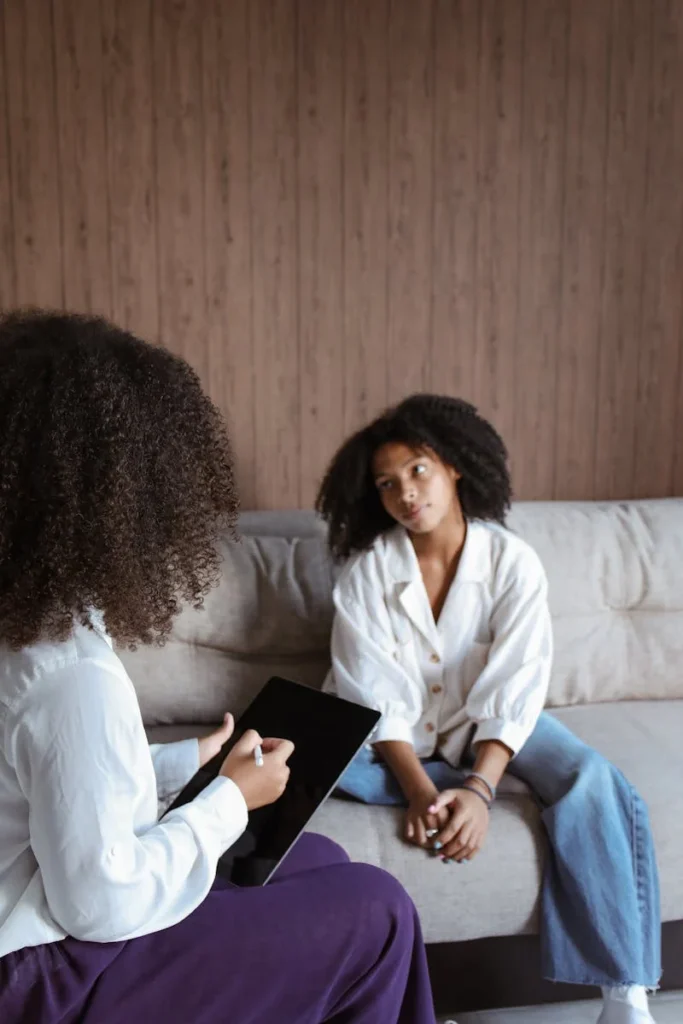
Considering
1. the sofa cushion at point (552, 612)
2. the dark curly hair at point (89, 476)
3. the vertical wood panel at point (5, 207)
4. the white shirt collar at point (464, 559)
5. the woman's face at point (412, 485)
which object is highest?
the vertical wood panel at point (5, 207)

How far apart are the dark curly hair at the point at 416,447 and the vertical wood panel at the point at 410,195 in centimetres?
61

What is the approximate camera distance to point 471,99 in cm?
213

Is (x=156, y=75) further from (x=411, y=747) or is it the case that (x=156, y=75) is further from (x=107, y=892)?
(x=107, y=892)

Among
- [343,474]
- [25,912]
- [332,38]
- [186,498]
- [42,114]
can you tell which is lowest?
[25,912]

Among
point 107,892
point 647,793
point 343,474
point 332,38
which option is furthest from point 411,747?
point 332,38

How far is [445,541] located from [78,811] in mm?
963

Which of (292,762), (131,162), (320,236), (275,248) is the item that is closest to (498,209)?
(320,236)

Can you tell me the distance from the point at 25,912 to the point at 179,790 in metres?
0.40

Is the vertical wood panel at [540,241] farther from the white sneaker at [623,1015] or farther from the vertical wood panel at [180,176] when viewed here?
the white sneaker at [623,1015]

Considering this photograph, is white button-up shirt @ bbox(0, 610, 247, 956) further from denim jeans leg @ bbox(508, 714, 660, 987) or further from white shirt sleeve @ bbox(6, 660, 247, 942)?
denim jeans leg @ bbox(508, 714, 660, 987)

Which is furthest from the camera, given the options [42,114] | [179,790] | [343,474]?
[42,114]

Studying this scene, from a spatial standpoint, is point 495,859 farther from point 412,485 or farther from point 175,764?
point 412,485

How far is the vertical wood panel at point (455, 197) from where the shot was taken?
6.89 feet

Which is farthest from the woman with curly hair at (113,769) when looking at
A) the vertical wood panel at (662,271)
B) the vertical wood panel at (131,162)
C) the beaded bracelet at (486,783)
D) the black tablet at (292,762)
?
the vertical wood panel at (662,271)
